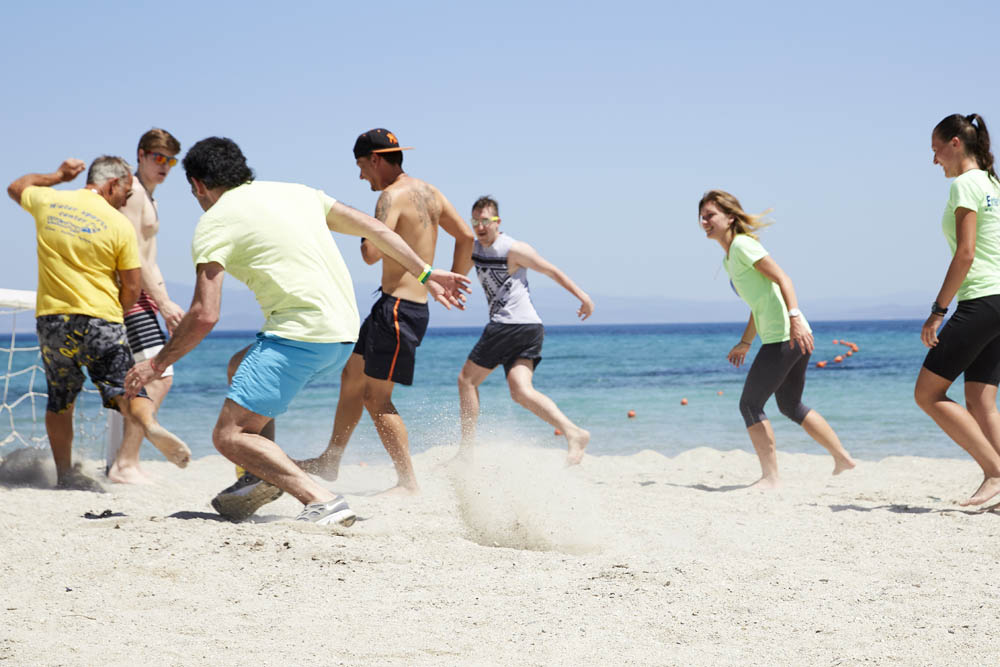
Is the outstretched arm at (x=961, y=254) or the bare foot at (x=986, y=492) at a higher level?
the outstretched arm at (x=961, y=254)

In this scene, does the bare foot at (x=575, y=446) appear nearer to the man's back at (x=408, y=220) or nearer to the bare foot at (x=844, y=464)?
the bare foot at (x=844, y=464)

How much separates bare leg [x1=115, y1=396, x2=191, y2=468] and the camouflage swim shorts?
9 centimetres

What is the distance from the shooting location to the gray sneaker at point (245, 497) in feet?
12.4

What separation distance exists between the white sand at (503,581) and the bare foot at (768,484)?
69cm

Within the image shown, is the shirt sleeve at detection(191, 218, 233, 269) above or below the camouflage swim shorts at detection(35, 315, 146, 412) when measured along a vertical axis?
above

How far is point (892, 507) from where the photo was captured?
4.53 m

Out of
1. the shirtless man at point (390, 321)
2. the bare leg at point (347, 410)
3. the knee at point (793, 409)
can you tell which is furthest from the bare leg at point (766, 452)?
the bare leg at point (347, 410)

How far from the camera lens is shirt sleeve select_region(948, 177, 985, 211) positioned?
4.10 meters

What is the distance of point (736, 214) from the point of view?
5.31m

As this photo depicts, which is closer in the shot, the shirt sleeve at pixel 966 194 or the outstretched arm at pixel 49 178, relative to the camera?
the shirt sleeve at pixel 966 194

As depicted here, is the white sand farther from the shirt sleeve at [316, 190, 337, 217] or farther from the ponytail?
the ponytail

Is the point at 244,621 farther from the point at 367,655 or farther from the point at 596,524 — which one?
the point at 596,524

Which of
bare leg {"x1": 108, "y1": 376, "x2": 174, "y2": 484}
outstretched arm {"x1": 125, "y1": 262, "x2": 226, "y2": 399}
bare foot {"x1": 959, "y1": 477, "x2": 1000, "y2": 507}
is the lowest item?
bare leg {"x1": 108, "y1": 376, "x2": 174, "y2": 484}

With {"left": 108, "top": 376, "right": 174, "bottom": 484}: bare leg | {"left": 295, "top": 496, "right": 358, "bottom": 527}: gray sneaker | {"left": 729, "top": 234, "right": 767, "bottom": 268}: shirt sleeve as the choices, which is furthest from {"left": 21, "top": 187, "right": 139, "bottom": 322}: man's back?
{"left": 729, "top": 234, "right": 767, "bottom": 268}: shirt sleeve
